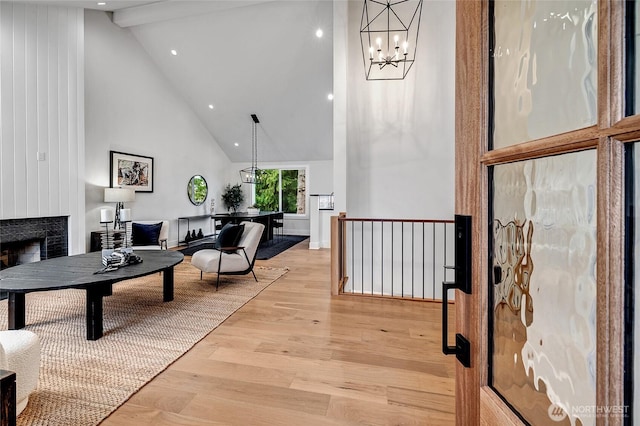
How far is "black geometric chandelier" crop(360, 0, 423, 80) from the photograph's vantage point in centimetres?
362

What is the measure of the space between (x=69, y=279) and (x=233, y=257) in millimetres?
1745

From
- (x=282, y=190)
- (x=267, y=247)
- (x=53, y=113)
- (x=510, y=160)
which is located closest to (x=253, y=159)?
(x=282, y=190)

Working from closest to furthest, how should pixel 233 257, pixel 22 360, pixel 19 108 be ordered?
1. pixel 22 360
2. pixel 19 108
3. pixel 233 257

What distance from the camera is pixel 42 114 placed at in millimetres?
4094

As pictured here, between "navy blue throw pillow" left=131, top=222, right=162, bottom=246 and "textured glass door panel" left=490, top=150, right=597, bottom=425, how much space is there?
5.89 m

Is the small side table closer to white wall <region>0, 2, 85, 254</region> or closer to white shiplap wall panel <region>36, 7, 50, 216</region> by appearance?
white wall <region>0, 2, 85, 254</region>

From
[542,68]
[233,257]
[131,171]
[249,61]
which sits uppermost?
[249,61]

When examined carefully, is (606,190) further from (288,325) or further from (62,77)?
(62,77)

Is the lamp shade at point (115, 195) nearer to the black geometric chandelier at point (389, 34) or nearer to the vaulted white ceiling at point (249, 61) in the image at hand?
the vaulted white ceiling at point (249, 61)

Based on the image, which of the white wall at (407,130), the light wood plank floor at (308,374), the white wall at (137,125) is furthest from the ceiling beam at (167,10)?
the light wood plank floor at (308,374)

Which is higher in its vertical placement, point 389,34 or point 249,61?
point 249,61

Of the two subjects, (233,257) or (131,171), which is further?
(131,171)

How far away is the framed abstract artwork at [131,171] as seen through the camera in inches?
218

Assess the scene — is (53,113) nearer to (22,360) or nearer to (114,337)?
(114,337)
